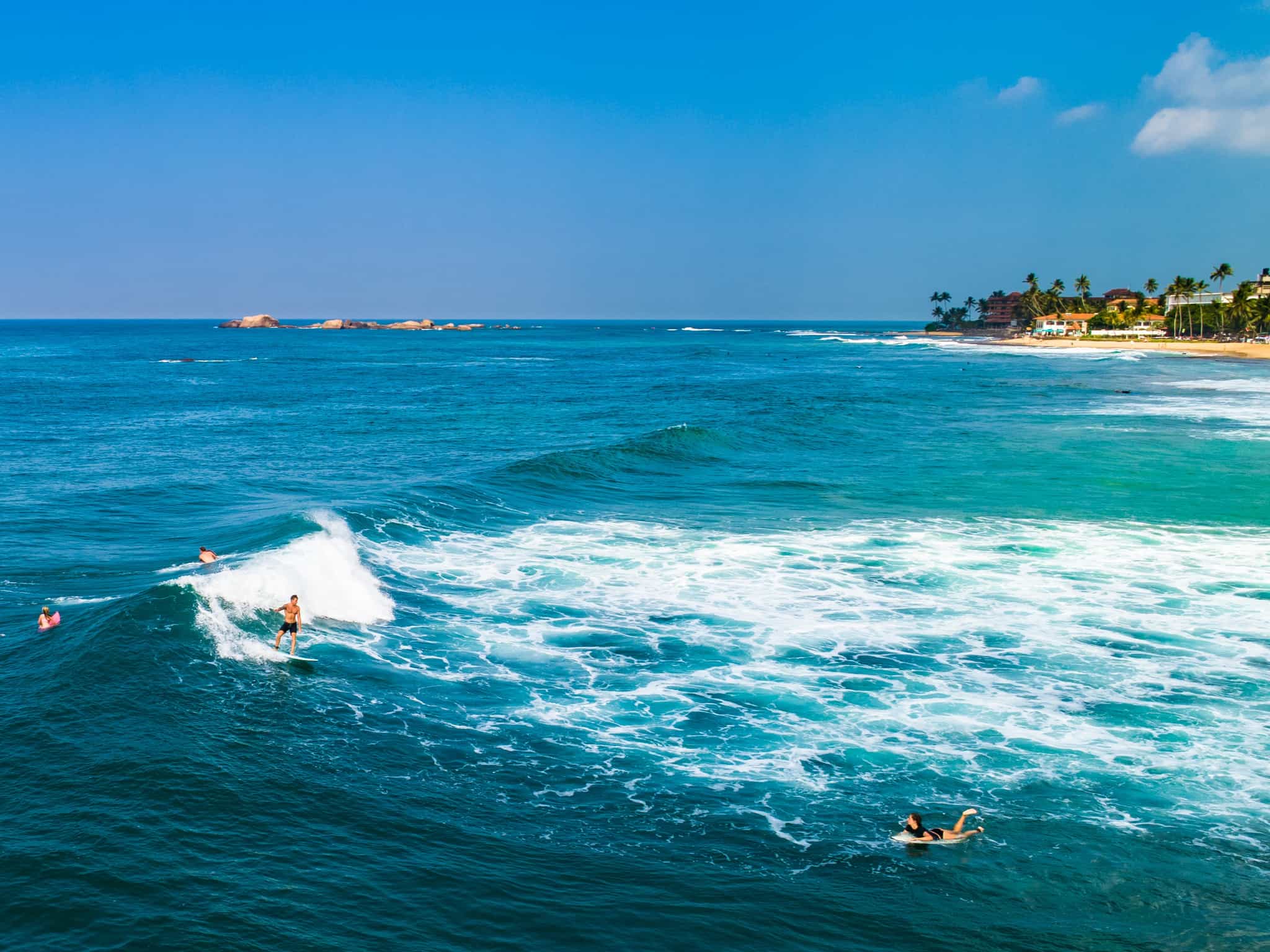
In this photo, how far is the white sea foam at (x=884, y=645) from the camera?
1706 centimetres

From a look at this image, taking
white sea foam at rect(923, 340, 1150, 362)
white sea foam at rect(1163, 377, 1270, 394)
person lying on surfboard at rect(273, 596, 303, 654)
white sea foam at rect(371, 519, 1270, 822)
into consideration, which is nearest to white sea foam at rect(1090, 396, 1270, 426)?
white sea foam at rect(1163, 377, 1270, 394)

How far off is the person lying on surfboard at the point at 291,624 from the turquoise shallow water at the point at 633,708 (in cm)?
65

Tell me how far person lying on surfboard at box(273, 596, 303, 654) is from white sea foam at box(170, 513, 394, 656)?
0.46 m

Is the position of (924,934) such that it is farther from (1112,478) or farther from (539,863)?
(1112,478)

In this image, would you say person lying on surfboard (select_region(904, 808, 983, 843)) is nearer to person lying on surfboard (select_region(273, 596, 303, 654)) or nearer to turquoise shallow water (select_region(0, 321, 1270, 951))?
turquoise shallow water (select_region(0, 321, 1270, 951))

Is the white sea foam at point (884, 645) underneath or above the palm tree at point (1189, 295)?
underneath

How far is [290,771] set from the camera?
15.9 meters

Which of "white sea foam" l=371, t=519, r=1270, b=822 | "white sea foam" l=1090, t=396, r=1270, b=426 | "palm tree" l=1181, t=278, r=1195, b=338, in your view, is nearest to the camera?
"white sea foam" l=371, t=519, r=1270, b=822

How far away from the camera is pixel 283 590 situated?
24656mm

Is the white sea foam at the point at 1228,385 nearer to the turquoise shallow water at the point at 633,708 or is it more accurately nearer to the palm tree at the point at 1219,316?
A: the turquoise shallow water at the point at 633,708

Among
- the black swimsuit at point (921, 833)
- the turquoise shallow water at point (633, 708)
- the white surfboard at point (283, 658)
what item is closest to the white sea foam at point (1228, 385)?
the turquoise shallow water at point (633, 708)

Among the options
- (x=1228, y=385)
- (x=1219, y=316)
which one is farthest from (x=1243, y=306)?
(x=1228, y=385)

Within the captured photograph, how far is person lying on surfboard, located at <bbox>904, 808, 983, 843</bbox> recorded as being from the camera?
45.9ft

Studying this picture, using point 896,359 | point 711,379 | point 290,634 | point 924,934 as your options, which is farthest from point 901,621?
point 896,359
